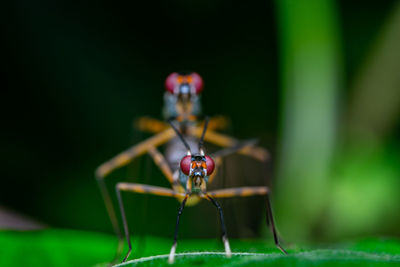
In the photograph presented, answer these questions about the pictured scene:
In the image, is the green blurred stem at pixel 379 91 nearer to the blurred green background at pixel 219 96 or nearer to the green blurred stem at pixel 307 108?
the blurred green background at pixel 219 96

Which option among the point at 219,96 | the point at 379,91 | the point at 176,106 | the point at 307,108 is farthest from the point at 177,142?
the point at 379,91

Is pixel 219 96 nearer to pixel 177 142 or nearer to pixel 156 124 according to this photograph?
pixel 156 124

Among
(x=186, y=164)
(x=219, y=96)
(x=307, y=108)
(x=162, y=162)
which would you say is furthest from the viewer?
(x=219, y=96)

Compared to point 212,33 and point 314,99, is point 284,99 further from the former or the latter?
point 212,33

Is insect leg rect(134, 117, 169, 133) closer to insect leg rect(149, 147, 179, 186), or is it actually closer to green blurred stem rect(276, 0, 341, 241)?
insect leg rect(149, 147, 179, 186)

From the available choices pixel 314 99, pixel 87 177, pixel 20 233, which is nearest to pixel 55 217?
pixel 87 177
